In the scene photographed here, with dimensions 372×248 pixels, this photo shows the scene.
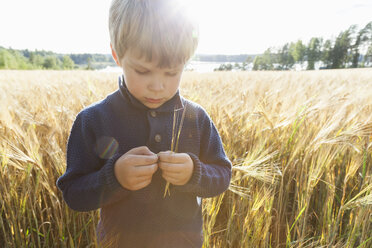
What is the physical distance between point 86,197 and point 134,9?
1.72ft

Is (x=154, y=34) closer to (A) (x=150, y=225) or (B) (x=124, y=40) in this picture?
(B) (x=124, y=40)

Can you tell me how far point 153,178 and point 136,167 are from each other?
0.67 ft

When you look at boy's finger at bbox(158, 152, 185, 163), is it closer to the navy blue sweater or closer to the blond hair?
the navy blue sweater

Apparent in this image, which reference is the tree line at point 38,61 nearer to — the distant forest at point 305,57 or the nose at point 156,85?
the distant forest at point 305,57

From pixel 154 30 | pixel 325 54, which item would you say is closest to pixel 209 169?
pixel 154 30

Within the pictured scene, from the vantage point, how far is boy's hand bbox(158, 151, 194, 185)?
0.55 meters

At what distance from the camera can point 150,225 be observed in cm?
74

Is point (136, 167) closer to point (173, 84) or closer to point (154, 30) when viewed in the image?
point (173, 84)

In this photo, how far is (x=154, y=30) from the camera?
597mm

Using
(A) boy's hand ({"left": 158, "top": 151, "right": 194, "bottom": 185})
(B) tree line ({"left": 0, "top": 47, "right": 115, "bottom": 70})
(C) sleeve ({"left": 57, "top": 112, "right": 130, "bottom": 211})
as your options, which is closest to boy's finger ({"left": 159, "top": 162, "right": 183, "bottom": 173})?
(A) boy's hand ({"left": 158, "top": 151, "right": 194, "bottom": 185})

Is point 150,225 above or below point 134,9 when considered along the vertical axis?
below

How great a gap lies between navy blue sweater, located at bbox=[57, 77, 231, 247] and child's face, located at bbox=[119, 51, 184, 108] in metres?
0.07

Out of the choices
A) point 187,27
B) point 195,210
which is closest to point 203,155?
point 195,210

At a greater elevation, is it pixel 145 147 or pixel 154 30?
pixel 154 30
